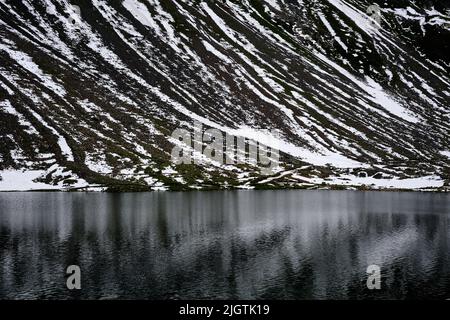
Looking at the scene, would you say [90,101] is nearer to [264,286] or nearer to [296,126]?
[296,126]

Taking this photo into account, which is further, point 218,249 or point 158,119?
point 158,119

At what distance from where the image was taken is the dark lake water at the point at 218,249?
126 feet

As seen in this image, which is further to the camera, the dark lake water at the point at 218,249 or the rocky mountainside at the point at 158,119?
the rocky mountainside at the point at 158,119

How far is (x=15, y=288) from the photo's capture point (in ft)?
121

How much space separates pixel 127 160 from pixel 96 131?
1800 centimetres

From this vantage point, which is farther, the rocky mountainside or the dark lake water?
the rocky mountainside

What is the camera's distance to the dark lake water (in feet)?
126

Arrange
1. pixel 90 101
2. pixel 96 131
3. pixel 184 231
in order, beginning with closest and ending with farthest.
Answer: pixel 184 231
pixel 96 131
pixel 90 101

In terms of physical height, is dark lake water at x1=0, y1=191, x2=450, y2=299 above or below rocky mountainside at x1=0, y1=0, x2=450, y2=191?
below

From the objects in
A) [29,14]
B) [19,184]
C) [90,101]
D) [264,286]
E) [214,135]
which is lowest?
[264,286]

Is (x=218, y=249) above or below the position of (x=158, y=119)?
below

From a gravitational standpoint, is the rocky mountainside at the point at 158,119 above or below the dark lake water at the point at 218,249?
above

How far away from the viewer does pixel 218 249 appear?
51.2 m

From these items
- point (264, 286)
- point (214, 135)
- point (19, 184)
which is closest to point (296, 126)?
point (214, 135)
